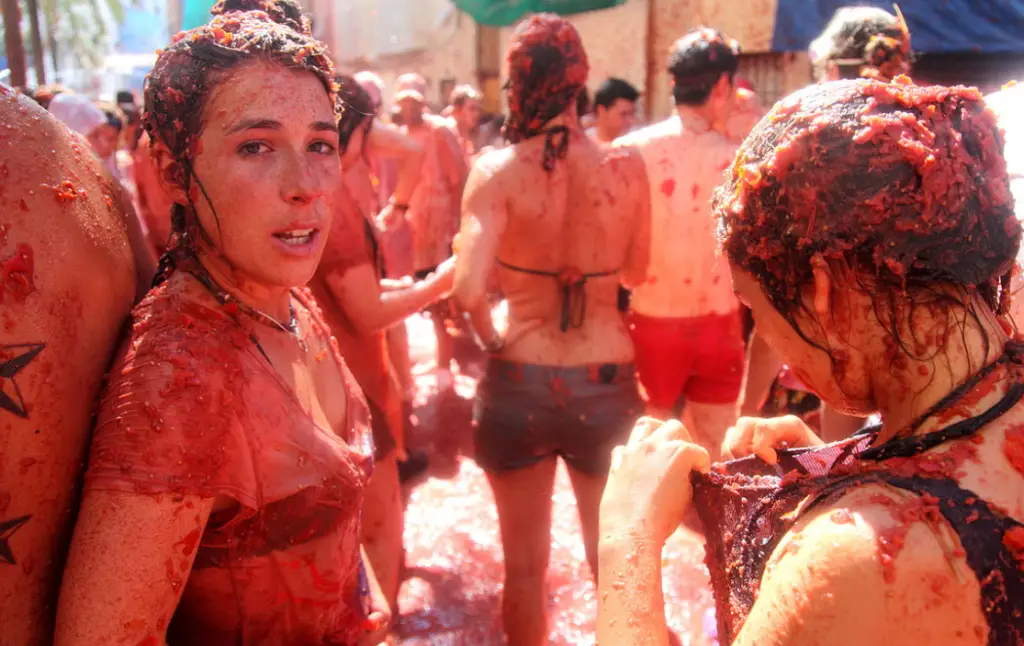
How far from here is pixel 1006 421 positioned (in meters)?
1.29

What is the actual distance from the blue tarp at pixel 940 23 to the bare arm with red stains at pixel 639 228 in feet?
20.6

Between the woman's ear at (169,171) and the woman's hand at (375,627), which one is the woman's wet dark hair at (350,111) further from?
the woman's hand at (375,627)

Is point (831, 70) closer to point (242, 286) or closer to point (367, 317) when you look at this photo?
point (367, 317)

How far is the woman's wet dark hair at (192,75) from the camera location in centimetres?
167

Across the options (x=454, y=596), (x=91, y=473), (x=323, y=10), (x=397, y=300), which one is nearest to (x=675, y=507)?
(x=91, y=473)

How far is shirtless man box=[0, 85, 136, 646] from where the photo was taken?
4.25ft

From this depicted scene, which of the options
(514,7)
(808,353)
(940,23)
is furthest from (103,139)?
(940,23)

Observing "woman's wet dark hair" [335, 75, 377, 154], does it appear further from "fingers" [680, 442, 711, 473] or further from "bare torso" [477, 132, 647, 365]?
"fingers" [680, 442, 711, 473]

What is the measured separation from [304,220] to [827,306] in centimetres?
110

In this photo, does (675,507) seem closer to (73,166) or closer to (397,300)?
(73,166)

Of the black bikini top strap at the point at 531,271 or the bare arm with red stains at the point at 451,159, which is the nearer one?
the black bikini top strap at the point at 531,271

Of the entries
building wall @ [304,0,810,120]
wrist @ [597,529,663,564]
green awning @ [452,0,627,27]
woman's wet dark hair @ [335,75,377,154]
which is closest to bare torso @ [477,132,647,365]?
woman's wet dark hair @ [335,75,377,154]

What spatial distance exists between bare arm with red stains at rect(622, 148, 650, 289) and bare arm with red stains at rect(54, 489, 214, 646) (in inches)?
97.7

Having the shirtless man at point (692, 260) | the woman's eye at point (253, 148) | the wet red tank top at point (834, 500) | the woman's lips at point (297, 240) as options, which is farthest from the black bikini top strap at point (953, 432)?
the shirtless man at point (692, 260)
